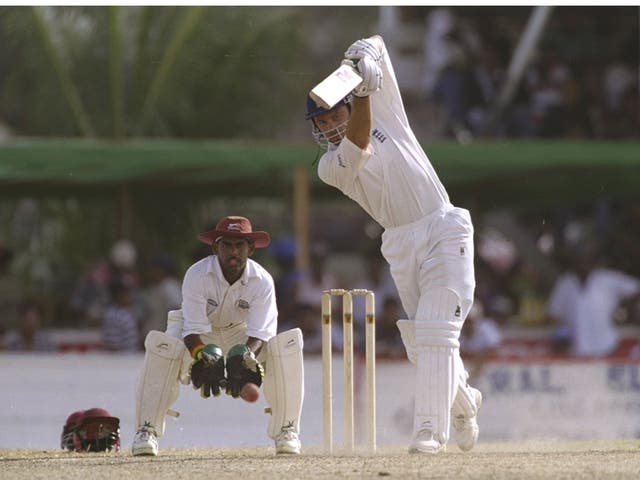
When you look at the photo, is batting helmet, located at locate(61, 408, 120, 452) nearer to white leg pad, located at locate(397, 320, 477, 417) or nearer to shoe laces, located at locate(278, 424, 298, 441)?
shoe laces, located at locate(278, 424, 298, 441)

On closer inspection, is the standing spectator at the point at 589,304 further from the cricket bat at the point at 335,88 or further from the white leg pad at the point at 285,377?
the cricket bat at the point at 335,88

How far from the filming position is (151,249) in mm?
13016

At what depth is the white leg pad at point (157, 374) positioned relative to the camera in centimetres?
665

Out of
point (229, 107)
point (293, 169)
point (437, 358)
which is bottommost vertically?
point (437, 358)

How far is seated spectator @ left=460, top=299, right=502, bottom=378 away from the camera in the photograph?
1042cm

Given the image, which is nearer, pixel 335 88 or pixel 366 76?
pixel 335 88

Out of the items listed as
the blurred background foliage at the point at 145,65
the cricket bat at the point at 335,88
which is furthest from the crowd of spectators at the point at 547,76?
the cricket bat at the point at 335,88

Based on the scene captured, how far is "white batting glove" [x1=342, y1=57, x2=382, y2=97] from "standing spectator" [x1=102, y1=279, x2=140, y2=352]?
4698 millimetres

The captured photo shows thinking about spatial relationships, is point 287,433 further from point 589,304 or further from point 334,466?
point 589,304

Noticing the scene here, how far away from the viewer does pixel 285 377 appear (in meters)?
6.64

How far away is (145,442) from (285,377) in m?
0.64

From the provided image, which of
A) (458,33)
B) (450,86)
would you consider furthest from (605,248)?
(458,33)

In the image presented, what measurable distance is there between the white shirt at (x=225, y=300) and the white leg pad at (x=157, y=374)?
107 mm

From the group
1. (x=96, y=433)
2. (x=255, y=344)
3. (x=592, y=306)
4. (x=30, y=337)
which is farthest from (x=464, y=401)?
(x=30, y=337)
